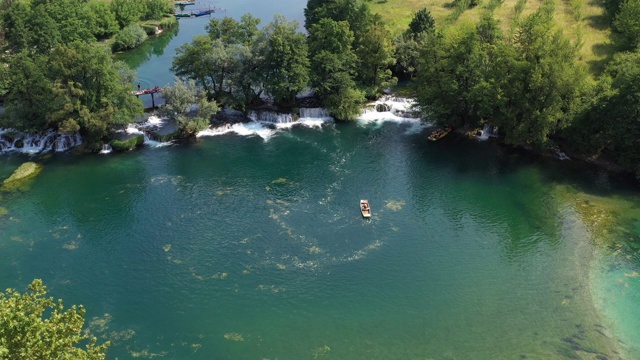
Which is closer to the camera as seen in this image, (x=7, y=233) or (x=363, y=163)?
(x=7, y=233)

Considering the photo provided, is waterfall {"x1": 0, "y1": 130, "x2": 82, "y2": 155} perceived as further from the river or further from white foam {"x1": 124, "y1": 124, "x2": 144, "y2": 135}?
white foam {"x1": 124, "y1": 124, "x2": 144, "y2": 135}

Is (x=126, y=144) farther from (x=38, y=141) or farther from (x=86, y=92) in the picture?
(x=38, y=141)

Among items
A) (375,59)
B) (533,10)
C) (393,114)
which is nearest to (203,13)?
(375,59)

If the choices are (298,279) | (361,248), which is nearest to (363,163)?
(361,248)

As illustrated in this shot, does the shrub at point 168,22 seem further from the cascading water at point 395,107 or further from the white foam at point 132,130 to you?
the cascading water at point 395,107

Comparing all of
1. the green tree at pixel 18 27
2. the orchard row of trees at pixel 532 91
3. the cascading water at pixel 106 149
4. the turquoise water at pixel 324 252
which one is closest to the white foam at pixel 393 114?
the orchard row of trees at pixel 532 91

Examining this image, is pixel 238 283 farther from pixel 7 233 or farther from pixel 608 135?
pixel 608 135

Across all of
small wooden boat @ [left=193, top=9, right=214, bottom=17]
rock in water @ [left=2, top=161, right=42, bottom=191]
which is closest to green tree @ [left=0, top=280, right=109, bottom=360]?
rock in water @ [left=2, top=161, right=42, bottom=191]
